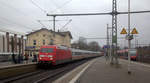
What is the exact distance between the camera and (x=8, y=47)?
55750 millimetres

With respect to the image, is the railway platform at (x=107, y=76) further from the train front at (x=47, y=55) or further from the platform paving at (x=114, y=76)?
the train front at (x=47, y=55)

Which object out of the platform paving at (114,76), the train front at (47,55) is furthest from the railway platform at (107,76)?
the train front at (47,55)

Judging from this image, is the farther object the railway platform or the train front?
the train front

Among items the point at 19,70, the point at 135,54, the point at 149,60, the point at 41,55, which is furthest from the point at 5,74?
the point at 135,54

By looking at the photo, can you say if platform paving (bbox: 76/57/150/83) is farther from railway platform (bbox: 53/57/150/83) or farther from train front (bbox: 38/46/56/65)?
train front (bbox: 38/46/56/65)

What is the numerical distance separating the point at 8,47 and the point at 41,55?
3928 cm

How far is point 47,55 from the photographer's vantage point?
2027 cm

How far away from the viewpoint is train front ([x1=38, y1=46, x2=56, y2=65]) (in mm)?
19938

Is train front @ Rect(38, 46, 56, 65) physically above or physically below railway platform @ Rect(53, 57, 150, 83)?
above

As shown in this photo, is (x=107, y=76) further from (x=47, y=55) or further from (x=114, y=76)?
(x=47, y=55)

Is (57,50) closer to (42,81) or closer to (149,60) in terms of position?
(42,81)

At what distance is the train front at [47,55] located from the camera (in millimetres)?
19938

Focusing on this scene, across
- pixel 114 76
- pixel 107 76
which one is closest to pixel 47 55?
pixel 107 76

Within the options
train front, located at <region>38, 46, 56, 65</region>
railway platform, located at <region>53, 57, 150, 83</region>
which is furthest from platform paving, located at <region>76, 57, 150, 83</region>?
train front, located at <region>38, 46, 56, 65</region>
